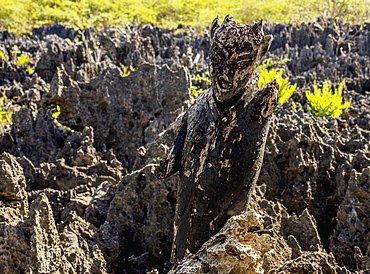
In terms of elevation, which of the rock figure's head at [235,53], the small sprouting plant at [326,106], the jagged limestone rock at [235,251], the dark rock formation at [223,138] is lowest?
the small sprouting plant at [326,106]

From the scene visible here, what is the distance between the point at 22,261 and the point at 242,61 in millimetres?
1364

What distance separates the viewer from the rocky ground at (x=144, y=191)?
1840 millimetres

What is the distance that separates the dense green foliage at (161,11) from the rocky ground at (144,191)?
15.9 metres

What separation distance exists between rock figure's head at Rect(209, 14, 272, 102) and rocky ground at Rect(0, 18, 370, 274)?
0.50 metres

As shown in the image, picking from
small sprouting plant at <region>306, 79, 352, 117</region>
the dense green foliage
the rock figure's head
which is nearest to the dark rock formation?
the rock figure's head

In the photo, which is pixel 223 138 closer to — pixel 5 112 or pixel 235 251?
pixel 235 251

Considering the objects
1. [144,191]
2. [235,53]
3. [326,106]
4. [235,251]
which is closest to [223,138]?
[235,53]

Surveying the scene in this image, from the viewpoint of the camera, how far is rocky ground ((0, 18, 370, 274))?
6.04 ft

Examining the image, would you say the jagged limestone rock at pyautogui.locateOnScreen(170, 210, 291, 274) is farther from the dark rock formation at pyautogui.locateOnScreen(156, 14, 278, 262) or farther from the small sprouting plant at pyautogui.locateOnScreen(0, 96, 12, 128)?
the small sprouting plant at pyautogui.locateOnScreen(0, 96, 12, 128)

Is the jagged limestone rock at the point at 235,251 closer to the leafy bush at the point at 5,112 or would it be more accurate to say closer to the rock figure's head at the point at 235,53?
the rock figure's head at the point at 235,53

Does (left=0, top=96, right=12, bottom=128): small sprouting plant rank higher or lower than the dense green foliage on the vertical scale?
lower

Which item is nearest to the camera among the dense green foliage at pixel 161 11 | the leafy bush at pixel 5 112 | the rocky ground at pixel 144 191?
the rocky ground at pixel 144 191

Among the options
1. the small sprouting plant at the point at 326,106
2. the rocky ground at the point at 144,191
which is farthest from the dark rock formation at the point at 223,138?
the small sprouting plant at the point at 326,106

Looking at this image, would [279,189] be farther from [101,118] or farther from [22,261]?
[101,118]
